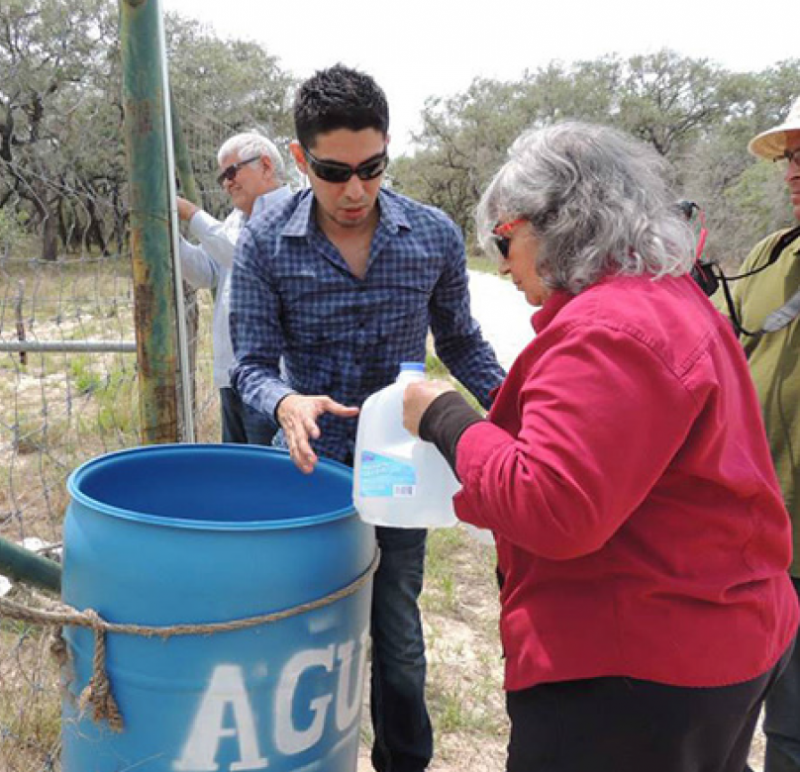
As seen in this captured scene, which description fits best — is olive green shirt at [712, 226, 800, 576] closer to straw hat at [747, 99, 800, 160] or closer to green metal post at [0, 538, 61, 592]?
straw hat at [747, 99, 800, 160]

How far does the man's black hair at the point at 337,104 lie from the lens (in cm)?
175

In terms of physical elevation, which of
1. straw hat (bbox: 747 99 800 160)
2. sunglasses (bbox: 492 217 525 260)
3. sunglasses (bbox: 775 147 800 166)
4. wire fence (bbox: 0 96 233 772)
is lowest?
wire fence (bbox: 0 96 233 772)

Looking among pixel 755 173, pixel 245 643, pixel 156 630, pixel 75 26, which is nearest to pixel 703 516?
pixel 245 643

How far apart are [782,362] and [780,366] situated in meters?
0.01

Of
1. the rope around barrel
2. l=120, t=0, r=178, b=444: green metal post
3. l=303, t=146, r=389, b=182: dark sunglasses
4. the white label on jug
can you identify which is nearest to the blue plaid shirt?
l=303, t=146, r=389, b=182: dark sunglasses

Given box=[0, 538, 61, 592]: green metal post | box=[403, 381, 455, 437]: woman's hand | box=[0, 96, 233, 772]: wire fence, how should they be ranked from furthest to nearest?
box=[0, 96, 233, 772]: wire fence < box=[0, 538, 61, 592]: green metal post < box=[403, 381, 455, 437]: woman's hand

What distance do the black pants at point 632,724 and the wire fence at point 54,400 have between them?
4.56 ft

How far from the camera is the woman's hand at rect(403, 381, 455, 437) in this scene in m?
1.32

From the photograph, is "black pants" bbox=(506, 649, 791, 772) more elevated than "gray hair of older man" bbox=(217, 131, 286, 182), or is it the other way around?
"gray hair of older man" bbox=(217, 131, 286, 182)

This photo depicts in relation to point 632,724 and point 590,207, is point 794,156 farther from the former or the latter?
point 632,724

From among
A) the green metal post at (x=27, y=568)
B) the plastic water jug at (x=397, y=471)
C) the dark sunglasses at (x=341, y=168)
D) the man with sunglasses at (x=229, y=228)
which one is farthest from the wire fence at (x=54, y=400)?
the plastic water jug at (x=397, y=471)

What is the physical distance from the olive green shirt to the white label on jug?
1.04 m

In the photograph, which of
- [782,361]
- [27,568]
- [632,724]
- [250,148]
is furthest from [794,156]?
[250,148]

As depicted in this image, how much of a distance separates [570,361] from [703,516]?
0.33 metres
